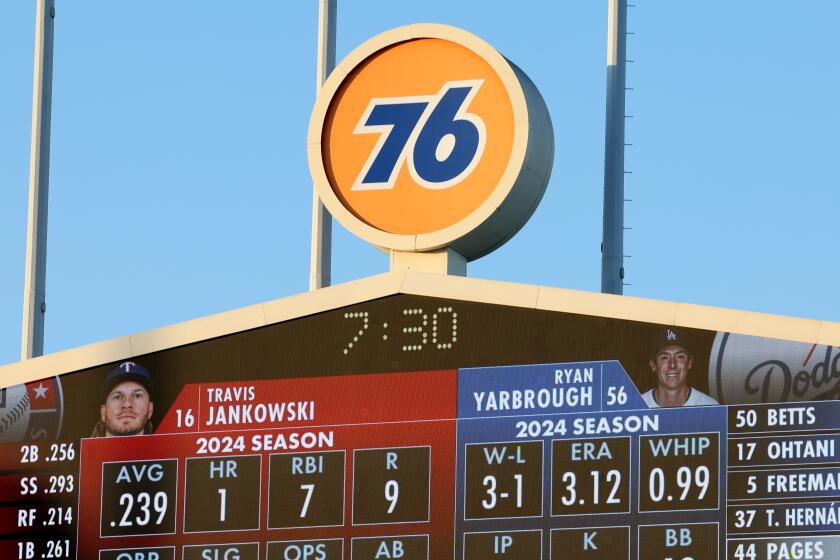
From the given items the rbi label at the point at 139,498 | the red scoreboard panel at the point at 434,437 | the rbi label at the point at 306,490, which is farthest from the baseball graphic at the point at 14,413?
the rbi label at the point at 306,490

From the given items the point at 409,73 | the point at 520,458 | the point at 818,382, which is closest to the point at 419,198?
the point at 409,73

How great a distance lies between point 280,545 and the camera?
67.3 ft

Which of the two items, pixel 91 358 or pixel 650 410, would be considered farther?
pixel 91 358

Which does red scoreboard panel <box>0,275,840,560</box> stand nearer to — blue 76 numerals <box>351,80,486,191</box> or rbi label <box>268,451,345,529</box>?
rbi label <box>268,451,345,529</box>

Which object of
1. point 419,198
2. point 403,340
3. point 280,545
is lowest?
point 280,545

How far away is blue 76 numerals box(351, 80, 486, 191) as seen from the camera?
21.3m

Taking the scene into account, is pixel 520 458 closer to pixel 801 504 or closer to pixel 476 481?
pixel 476 481

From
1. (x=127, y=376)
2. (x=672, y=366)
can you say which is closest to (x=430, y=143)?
(x=672, y=366)

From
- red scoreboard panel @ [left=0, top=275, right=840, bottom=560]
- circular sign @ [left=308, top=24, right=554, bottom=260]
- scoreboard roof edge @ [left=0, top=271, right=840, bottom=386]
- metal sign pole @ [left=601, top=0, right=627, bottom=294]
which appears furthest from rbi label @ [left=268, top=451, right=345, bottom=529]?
metal sign pole @ [left=601, top=0, right=627, bottom=294]

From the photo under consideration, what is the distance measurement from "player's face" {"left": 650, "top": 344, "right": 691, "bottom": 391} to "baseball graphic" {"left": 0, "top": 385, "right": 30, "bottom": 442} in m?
5.57

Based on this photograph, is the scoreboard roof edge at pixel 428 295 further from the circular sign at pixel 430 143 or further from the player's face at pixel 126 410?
the circular sign at pixel 430 143

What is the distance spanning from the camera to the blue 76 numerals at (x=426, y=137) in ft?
69.9

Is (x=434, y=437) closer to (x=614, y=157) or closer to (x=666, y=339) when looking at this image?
(x=666, y=339)

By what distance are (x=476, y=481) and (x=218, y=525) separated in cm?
226
